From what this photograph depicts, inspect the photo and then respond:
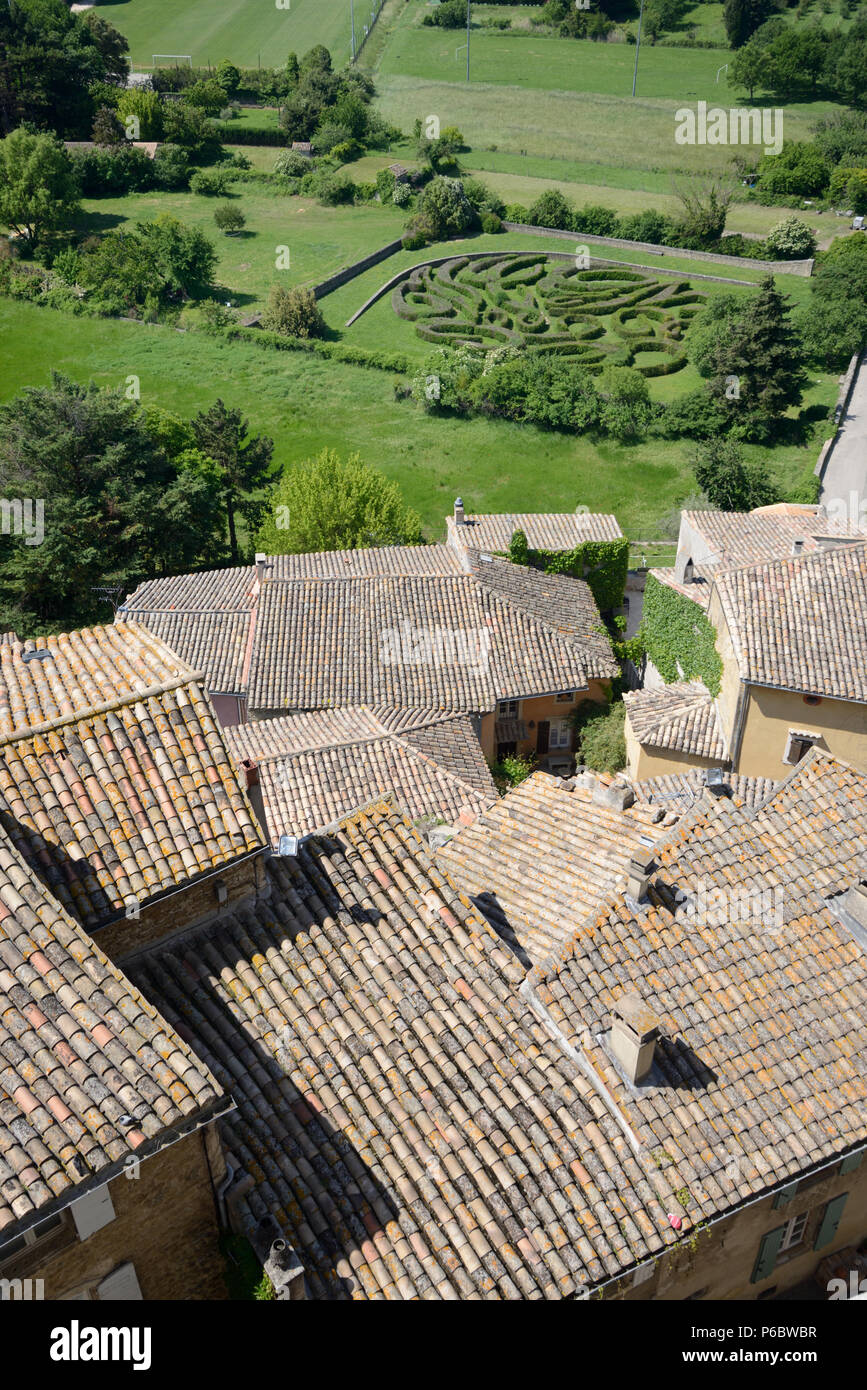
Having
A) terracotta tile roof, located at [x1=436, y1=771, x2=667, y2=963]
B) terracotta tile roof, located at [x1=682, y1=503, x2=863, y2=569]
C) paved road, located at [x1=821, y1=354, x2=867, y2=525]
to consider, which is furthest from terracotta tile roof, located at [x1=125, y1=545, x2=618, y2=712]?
paved road, located at [x1=821, y1=354, x2=867, y2=525]

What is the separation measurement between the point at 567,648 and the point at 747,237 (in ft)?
259

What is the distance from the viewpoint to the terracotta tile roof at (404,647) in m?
35.6

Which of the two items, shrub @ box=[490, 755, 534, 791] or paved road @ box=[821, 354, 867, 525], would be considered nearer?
shrub @ box=[490, 755, 534, 791]

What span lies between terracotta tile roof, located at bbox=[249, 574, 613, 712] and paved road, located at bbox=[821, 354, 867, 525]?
77.8 ft

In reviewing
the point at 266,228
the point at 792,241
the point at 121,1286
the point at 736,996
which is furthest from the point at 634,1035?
the point at 266,228

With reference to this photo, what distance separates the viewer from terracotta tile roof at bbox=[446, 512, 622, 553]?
44528 mm

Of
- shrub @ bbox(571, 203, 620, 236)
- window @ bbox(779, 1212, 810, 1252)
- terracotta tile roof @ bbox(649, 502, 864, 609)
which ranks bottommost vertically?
window @ bbox(779, 1212, 810, 1252)

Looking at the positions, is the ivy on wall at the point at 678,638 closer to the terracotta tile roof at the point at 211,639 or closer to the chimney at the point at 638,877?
the terracotta tile roof at the point at 211,639

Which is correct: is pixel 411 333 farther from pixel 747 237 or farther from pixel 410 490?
pixel 747 237

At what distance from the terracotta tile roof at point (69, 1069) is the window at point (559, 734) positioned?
2778cm

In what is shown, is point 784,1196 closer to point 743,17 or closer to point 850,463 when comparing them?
point 850,463

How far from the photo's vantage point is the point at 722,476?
60.0m

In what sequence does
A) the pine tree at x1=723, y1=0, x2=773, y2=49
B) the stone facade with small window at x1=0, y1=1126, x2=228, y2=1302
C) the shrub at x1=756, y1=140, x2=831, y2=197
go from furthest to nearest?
the pine tree at x1=723, y1=0, x2=773, y2=49, the shrub at x1=756, y1=140, x2=831, y2=197, the stone facade with small window at x1=0, y1=1126, x2=228, y2=1302

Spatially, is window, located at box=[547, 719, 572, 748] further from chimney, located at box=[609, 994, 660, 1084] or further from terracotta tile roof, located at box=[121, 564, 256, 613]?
chimney, located at box=[609, 994, 660, 1084]
